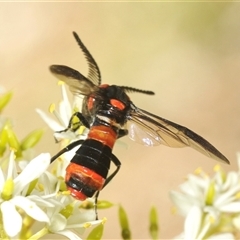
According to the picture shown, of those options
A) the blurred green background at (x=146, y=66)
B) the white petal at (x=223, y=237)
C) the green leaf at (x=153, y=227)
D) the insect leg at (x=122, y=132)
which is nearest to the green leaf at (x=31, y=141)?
the insect leg at (x=122, y=132)

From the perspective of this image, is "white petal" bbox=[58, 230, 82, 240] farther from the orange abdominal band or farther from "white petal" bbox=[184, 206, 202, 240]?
"white petal" bbox=[184, 206, 202, 240]

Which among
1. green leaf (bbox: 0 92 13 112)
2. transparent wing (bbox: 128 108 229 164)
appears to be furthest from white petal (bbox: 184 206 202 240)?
green leaf (bbox: 0 92 13 112)

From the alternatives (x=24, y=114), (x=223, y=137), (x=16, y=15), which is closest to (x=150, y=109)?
(x=223, y=137)

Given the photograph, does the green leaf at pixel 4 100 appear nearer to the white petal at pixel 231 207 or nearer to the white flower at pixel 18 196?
the white flower at pixel 18 196

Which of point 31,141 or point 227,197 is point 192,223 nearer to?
point 227,197

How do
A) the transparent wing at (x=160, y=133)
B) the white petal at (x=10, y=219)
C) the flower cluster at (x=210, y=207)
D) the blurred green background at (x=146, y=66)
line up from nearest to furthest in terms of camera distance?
the white petal at (x=10, y=219), the transparent wing at (x=160, y=133), the flower cluster at (x=210, y=207), the blurred green background at (x=146, y=66)

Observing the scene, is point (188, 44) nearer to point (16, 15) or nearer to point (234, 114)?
point (234, 114)
